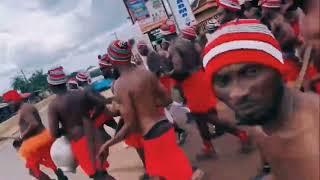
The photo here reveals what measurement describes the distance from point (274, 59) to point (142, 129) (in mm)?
2248

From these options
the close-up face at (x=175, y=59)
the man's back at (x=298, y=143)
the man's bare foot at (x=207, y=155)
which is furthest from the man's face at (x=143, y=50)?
the man's back at (x=298, y=143)

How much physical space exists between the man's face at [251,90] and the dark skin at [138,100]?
2.09m

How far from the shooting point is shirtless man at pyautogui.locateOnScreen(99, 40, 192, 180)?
12.0ft

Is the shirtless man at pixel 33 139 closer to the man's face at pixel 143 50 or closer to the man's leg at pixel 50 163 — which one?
the man's leg at pixel 50 163

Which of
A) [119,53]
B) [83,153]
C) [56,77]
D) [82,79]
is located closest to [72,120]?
[83,153]

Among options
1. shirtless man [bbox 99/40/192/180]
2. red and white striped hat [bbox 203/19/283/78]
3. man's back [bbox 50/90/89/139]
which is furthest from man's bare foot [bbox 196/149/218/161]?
red and white striped hat [bbox 203/19/283/78]

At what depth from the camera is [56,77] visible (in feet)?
15.6

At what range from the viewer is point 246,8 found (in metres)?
5.74

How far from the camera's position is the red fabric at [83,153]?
4.69 metres

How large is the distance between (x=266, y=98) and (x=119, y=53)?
256 cm

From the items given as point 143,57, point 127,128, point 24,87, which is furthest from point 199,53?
point 24,87

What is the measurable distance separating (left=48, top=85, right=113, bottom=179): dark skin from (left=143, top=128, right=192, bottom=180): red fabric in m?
1.24

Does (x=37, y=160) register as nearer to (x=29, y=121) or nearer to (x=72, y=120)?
(x=29, y=121)

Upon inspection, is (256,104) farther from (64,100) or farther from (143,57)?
(143,57)
